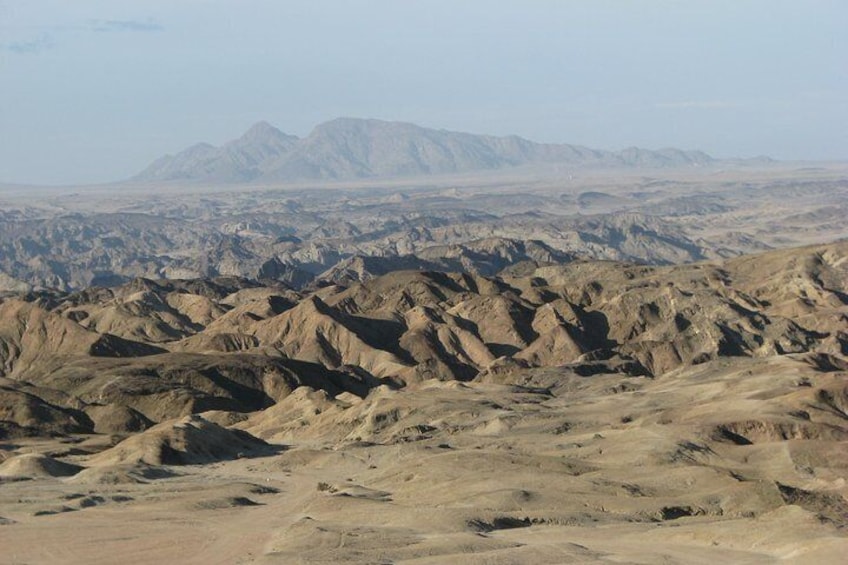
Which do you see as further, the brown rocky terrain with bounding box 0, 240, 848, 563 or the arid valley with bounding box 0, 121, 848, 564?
the brown rocky terrain with bounding box 0, 240, 848, 563

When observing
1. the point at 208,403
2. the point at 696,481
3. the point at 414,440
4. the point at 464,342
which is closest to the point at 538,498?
the point at 696,481

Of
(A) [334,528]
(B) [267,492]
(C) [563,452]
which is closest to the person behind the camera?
(A) [334,528]

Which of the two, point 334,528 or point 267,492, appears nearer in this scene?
point 334,528

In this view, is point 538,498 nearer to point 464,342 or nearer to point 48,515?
point 48,515

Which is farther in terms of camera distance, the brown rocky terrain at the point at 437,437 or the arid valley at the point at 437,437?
the brown rocky terrain at the point at 437,437

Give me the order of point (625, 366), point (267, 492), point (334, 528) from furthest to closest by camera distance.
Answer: point (625, 366) → point (267, 492) → point (334, 528)

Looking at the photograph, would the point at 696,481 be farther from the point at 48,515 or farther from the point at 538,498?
the point at 48,515

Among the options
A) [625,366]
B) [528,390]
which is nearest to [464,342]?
[625,366]
